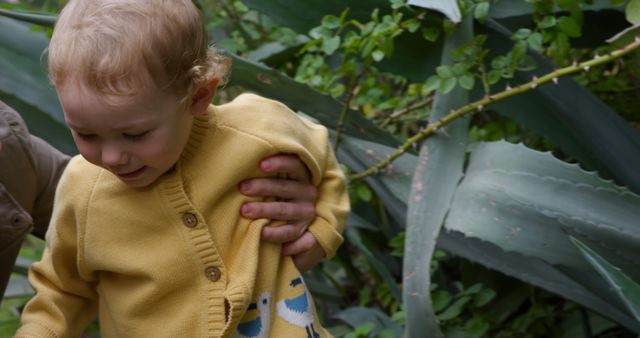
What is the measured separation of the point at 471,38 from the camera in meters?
1.88

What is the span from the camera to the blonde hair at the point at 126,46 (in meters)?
1.23

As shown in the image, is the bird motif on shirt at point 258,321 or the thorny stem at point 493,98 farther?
the thorny stem at point 493,98

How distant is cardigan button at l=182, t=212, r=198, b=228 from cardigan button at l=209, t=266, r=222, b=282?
61 millimetres

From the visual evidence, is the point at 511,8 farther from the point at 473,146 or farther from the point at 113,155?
the point at 113,155

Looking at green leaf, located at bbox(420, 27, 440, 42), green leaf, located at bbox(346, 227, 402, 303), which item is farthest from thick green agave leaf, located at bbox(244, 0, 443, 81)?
green leaf, located at bbox(346, 227, 402, 303)

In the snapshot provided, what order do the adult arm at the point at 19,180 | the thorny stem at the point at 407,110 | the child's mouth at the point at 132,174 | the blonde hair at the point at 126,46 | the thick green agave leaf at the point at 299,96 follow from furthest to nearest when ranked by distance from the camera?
1. the thorny stem at the point at 407,110
2. the thick green agave leaf at the point at 299,96
3. the adult arm at the point at 19,180
4. the child's mouth at the point at 132,174
5. the blonde hair at the point at 126,46

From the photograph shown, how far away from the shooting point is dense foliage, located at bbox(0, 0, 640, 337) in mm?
1649

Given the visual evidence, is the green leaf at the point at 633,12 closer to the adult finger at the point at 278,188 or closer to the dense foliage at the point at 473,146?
the dense foliage at the point at 473,146

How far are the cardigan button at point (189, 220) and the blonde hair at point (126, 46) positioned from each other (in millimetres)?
169

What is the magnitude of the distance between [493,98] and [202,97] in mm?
588

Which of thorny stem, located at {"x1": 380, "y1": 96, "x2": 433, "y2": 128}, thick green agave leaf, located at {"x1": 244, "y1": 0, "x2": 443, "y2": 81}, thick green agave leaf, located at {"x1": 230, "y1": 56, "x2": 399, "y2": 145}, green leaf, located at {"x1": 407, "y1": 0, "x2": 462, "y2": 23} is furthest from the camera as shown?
thorny stem, located at {"x1": 380, "y1": 96, "x2": 433, "y2": 128}

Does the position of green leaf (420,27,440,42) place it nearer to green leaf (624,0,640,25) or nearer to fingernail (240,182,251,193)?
green leaf (624,0,640,25)

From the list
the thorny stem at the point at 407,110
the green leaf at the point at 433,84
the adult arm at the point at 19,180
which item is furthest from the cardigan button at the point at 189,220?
the thorny stem at the point at 407,110

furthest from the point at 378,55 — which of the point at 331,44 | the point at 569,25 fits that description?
the point at 569,25
